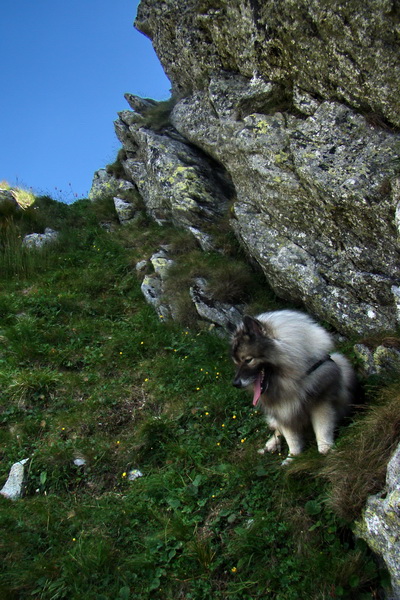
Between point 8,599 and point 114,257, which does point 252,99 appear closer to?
point 114,257

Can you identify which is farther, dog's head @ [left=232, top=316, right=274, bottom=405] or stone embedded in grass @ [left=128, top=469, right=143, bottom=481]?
stone embedded in grass @ [left=128, top=469, right=143, bottom=481]

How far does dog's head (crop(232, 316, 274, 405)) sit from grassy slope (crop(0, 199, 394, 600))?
0.94 meters

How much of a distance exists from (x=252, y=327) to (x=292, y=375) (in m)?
0.62

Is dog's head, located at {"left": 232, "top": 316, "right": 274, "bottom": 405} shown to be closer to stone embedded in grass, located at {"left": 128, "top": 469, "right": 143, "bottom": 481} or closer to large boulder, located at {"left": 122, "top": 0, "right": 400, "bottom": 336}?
large boulder, located at {"left": 122, "top": 0, "right": 400, "bottom": 336}

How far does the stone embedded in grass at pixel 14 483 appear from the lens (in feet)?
16.9

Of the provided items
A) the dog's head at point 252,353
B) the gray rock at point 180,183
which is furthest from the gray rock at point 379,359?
the gray rock at point 180,183

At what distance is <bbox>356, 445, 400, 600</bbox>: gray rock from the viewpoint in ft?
10.6

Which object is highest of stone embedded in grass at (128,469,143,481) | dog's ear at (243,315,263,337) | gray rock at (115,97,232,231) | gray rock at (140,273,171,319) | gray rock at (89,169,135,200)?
gray rock at (89,169,135,200)

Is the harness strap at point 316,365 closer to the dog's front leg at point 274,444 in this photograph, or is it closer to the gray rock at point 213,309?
the dog's front leg at point 274,444

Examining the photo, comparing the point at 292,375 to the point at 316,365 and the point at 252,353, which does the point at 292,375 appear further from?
the point at 252,353

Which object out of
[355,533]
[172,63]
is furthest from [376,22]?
[172,63]

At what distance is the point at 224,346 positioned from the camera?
23.0 ft

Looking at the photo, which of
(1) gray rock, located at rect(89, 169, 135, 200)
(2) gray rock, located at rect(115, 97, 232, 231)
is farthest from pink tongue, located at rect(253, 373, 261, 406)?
(1) gray rock, located at rect(89, 169, 135, 200)

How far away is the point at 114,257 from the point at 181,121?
10.6 feet
